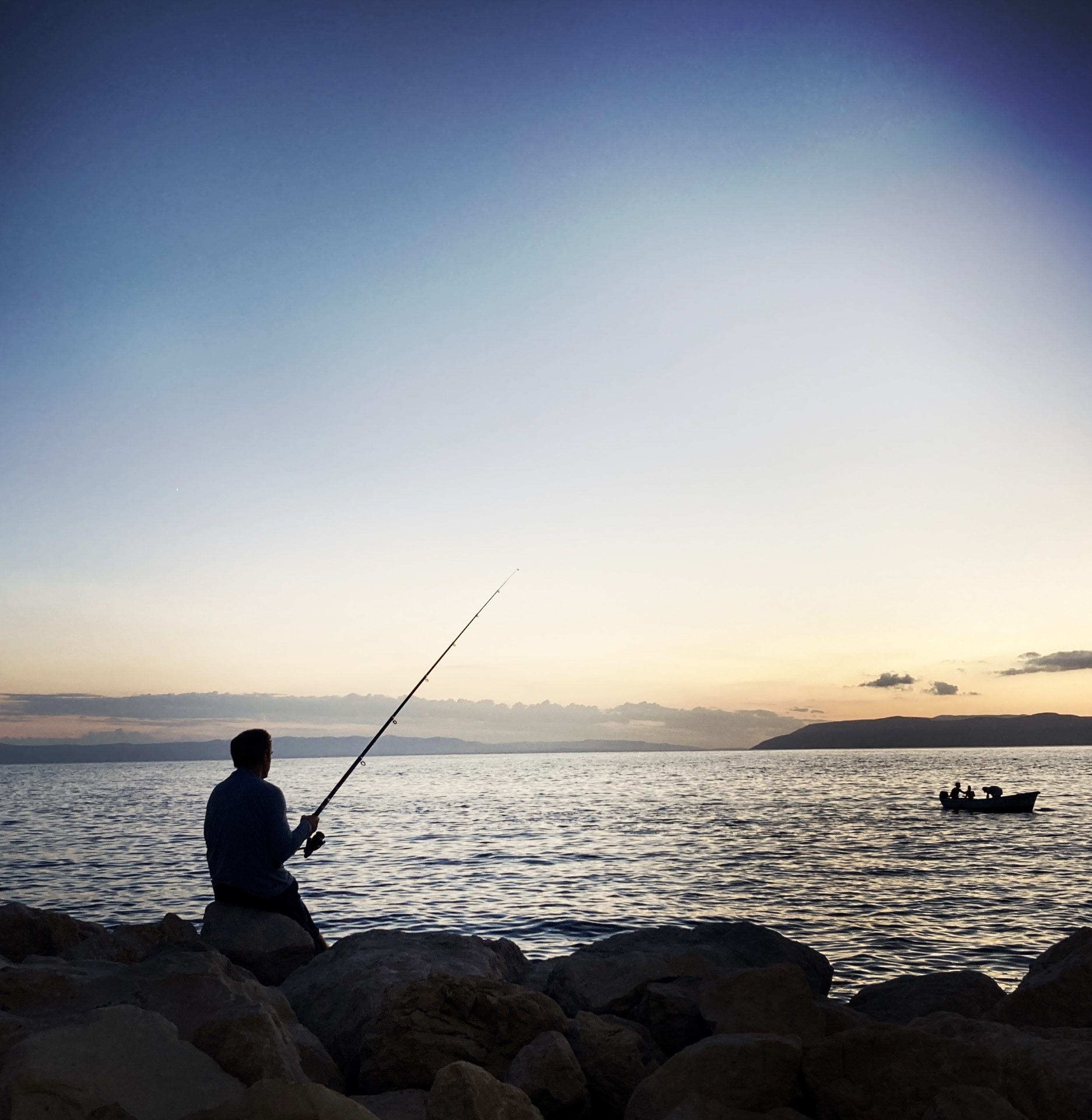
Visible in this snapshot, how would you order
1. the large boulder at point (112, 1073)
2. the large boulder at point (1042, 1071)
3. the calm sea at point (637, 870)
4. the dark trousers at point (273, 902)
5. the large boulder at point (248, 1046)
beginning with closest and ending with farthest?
the large boulder at point (112, 1073), the large boulder at point (248, 1046), the large boulder at point (1042, 1071), the dark trousers at point (273, 902), the calm sea at point (637, 870)

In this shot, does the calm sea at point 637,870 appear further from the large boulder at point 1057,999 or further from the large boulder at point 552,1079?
the large boulder at point 552,1079

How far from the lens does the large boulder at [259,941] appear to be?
6438 millimetres

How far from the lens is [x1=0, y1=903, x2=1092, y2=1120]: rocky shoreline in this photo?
352cm

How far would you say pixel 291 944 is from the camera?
21.4 feet

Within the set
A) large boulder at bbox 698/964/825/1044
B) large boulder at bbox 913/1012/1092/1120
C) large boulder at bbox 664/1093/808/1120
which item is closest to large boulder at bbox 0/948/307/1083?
large boulder at bbox 664/1093/808/1120

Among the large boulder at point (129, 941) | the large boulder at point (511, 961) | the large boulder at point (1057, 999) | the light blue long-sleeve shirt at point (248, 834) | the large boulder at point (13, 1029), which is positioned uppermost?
the light blue long-sleeve shirt at point (248, 834)

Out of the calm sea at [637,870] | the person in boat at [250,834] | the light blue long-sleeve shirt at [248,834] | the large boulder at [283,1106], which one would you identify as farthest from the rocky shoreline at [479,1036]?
the calm sea at [637,870]

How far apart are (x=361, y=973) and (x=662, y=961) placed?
241cm

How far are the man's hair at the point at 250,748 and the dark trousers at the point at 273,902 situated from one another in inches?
35.5

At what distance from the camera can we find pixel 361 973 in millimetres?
5691

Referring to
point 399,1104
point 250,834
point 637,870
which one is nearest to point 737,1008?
point 399,1104

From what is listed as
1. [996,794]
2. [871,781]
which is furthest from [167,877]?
[871,781]

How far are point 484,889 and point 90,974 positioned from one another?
1247 centimetres

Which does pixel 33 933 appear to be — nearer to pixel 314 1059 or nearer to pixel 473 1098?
pixel 314 1059
